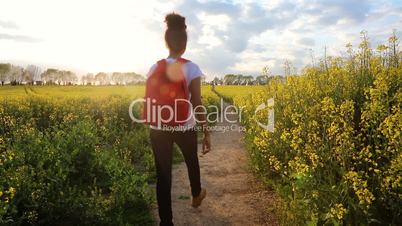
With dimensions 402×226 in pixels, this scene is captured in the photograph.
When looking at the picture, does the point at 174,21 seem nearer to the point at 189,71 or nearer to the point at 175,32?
the point at 175,32

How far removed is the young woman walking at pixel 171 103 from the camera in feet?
15.5

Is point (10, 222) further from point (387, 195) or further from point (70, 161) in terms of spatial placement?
point (387, 195)

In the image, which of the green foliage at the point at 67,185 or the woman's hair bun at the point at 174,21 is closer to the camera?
the woman's hair bun at the point at 174,21

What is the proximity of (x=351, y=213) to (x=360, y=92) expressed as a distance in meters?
2.22

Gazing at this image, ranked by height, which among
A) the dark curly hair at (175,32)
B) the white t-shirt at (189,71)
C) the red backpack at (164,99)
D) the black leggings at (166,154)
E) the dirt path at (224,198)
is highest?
the dark curly hair at (175,32)

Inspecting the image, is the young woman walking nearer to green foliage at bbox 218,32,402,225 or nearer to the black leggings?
the black leggings

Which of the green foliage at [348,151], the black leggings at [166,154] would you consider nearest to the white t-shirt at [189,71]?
the black leggings at [166,154]

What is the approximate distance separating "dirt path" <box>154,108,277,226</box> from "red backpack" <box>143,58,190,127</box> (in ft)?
6.49

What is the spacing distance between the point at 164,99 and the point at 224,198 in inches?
123

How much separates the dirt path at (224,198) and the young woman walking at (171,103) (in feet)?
4.34

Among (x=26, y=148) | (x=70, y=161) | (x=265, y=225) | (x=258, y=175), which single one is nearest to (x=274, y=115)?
(x=258, y=175)

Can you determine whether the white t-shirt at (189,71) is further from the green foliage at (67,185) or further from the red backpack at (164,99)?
the green foliage at (67,185)

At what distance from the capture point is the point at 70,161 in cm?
700

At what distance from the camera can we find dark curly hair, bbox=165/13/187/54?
16.0ft
